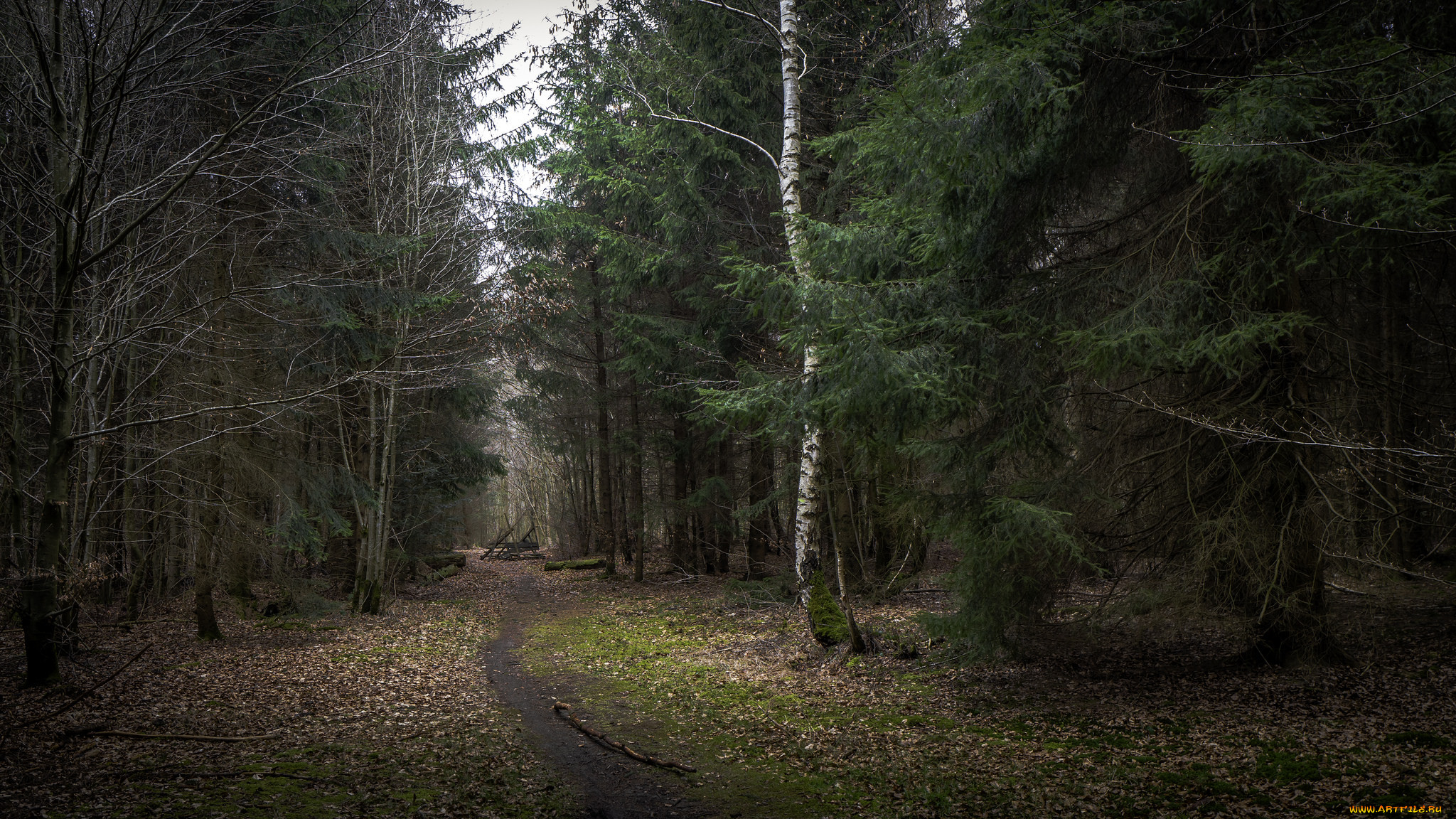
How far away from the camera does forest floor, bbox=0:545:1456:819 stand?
5.12 m

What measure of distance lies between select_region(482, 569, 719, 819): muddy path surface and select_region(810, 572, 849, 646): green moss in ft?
10.9

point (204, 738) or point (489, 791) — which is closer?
point (489, 791)

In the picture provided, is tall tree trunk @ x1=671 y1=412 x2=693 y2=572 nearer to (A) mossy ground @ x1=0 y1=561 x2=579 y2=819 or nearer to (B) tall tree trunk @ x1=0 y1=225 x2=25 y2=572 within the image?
(A) mossy ground @ x1=0 y1=561 x2=579 y2=819

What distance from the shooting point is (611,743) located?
6855 millimetres

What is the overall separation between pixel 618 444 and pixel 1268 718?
1486 cm

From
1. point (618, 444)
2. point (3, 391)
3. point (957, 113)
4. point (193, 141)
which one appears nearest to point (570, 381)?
point (618, 444)

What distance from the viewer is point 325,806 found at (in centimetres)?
504

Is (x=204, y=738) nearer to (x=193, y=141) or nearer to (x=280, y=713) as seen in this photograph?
(x=280, y=713)

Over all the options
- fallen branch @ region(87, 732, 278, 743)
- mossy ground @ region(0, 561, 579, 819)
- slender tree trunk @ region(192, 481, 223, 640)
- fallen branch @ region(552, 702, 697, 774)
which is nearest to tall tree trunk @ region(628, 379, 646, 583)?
mossy ground @ region(0, 561, 579, 819)

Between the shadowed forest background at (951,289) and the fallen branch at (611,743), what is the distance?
308cm

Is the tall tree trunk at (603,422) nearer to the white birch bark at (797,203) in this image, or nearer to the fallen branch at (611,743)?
the white birch bark at (797,203)

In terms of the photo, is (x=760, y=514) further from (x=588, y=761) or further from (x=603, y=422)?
(x=588, y=761)

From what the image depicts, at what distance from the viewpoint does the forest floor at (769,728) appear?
5125 millimetres

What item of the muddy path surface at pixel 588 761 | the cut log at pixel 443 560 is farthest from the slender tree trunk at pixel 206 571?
the cut log at pixel 443 560
